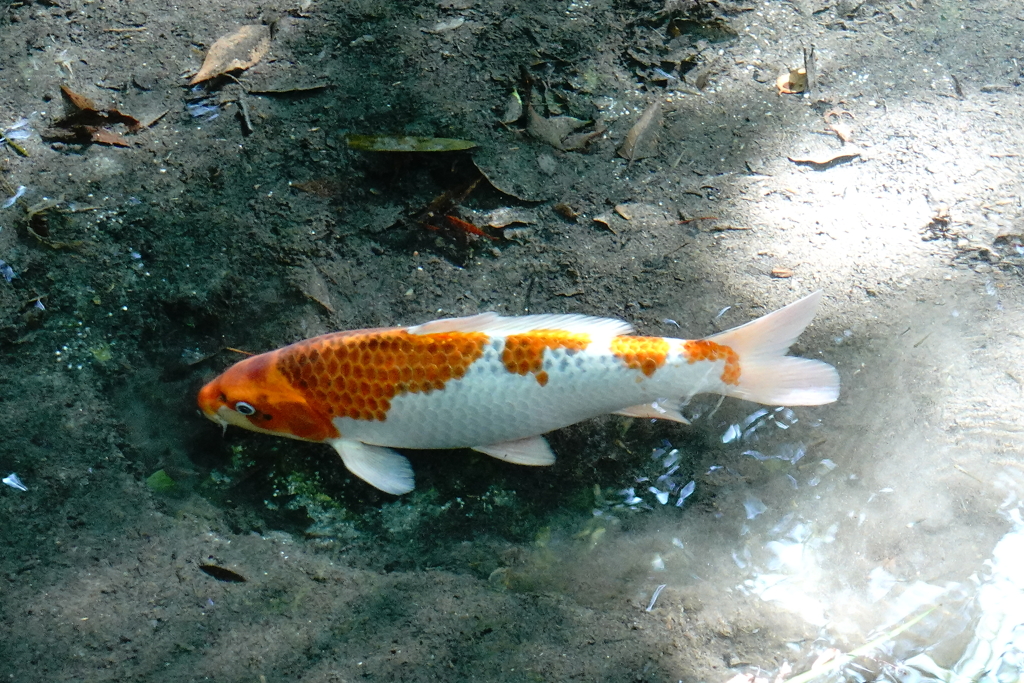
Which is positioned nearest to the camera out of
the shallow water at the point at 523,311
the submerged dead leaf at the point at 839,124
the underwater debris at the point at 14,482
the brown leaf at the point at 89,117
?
the shallow water at the point at 523,311

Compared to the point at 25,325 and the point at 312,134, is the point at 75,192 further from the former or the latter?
the point at 312,134

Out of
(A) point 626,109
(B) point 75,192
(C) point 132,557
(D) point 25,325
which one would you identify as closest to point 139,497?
(C) point 132,557

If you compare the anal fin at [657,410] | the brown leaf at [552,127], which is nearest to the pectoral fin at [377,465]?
the anal fin at [657,410]

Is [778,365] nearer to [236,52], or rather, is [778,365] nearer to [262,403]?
[262,403]

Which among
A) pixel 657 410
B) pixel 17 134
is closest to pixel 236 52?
pixel 17 134

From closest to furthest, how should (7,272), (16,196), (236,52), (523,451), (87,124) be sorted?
1. (523,451)
2. (7,272)
3. (16,196)
4. (87,124)
5. (236,52)

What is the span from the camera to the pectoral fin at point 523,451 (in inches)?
104

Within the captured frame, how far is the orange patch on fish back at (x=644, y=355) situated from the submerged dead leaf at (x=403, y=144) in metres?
1.37

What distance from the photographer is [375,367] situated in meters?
2.55

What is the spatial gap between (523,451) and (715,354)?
744 mm

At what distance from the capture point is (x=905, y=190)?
3.32 m

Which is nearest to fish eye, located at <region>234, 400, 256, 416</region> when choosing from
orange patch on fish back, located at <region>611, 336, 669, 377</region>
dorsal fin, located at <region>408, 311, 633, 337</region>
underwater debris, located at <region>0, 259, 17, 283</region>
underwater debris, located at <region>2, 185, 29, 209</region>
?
dorsal fin, located at <region>408, 311, 633, 337</region>

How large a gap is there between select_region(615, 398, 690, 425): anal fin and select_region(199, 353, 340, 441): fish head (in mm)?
1047

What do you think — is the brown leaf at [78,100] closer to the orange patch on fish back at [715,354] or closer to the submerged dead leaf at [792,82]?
the orange patch on fish back at [715,354]
